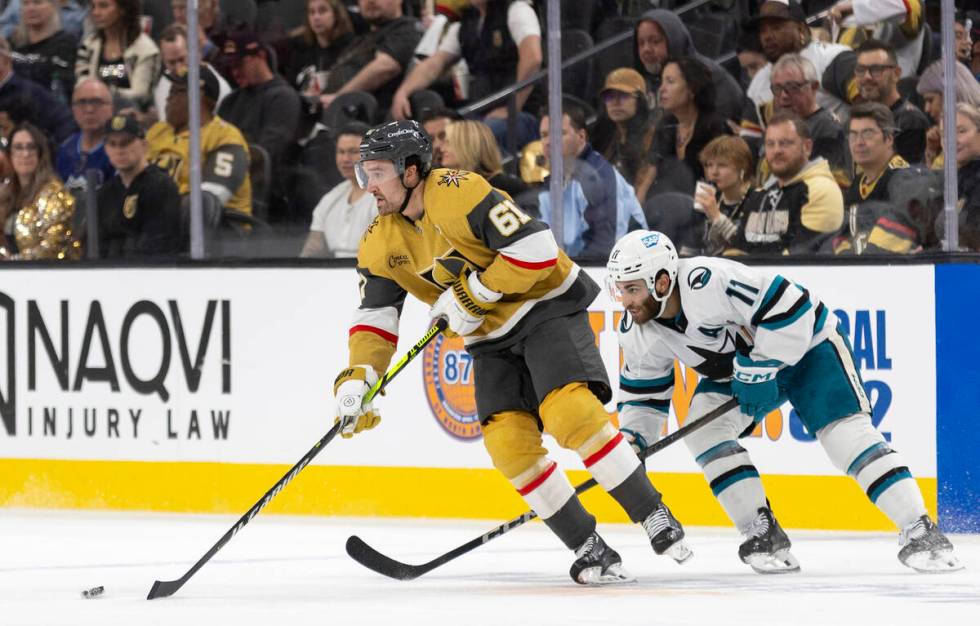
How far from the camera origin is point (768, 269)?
5820 mm

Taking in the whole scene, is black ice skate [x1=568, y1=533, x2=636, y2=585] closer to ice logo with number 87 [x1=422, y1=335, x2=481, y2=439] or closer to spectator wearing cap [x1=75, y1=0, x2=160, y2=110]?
ice logo with number 87 [x1=422, y1=335, x2=481, y2=439]

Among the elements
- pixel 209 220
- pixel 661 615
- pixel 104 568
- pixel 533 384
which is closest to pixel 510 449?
pixel 533 384

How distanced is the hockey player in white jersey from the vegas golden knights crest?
2573mm

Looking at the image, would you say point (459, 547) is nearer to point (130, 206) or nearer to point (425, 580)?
point (425, 580)

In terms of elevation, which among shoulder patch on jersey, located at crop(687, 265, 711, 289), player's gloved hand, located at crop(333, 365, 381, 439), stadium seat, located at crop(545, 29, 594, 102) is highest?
stadium seat, located at crop(545, 29, 594, 102)

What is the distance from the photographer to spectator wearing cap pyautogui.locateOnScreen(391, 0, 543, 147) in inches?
242

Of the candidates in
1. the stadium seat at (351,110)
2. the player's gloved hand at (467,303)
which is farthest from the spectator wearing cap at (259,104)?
the player's gloved hand at (467,303)

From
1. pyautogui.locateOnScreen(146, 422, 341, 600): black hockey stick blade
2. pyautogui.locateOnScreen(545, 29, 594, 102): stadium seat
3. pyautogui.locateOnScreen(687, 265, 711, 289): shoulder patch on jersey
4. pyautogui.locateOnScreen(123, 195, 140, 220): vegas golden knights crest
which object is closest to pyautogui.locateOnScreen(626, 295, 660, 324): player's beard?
pyautogui.locateOnScreen(687, 265, 711, 289): shoulder patch on jersey

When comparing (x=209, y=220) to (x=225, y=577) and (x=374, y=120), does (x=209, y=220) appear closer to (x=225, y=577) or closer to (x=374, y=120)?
(x=374, y=120)

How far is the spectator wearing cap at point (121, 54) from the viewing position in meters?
6.71

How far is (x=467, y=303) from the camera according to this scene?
4.65 meters

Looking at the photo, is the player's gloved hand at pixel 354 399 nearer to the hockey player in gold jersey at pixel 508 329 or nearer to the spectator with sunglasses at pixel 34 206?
the hockey player in gold jersey at pixel 508 329

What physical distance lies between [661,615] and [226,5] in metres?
3.49

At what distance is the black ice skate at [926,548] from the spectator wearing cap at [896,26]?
1.68 meters
